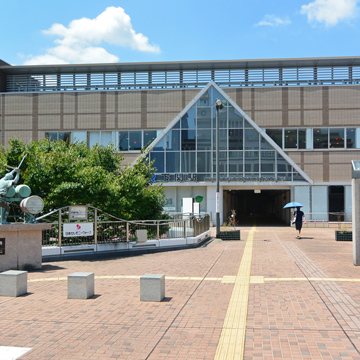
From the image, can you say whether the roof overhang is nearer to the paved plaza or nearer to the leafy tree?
the leafy tree

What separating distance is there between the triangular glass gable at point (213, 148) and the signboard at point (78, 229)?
2162 centimetres

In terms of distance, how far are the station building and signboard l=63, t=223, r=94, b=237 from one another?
20.7m

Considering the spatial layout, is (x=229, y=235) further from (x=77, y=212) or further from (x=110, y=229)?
(x=77, y=212)

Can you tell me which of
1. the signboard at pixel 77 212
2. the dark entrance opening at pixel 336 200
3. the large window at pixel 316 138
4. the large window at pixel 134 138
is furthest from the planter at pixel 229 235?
the large window at pixel 134 138

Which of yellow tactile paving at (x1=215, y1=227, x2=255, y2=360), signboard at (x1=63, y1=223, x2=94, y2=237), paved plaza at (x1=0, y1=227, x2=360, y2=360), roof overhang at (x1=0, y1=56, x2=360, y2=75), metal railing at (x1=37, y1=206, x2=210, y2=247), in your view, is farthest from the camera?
roof overhang at (x1=0, y1=56, x2=360, y2=75)

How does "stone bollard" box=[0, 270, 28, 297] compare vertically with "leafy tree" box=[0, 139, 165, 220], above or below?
below

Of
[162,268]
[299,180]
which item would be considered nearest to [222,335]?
[162,268]

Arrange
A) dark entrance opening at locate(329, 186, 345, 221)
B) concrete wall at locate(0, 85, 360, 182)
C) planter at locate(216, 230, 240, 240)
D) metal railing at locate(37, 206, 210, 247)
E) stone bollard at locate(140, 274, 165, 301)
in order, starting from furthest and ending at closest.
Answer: concrete wall at locate(0, 85, 360, 182)
dark entrance opening at locate(329, 186, 345, 221)
planter at locate(216, 230, 240, 240)
metal railing at locate(37, 206, 210, 247)
stone bollard at locate(140, 274, 165, 301)

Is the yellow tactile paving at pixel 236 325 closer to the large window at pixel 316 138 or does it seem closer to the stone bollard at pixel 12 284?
the stone bollard at pixel 12 284

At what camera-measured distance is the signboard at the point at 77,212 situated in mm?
15898

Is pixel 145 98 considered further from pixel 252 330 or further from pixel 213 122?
pixel 252 330

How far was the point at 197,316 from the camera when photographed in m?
7.73

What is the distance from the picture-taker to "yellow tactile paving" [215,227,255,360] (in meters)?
5.92

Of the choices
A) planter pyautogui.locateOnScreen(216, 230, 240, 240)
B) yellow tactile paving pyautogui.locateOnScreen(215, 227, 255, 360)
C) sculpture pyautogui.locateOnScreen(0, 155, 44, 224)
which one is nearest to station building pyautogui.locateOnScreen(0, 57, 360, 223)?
planter pyautogui.locateOnScreen(216, 230, 240, 240)
